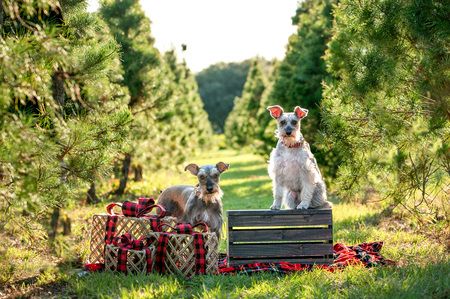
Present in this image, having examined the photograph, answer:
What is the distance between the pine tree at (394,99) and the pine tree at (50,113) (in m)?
3.59

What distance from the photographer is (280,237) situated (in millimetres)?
4930

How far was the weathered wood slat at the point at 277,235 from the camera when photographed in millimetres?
4895

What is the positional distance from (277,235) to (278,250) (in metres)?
0.22

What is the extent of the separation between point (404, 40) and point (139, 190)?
10359mm

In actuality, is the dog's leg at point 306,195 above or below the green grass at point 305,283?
above

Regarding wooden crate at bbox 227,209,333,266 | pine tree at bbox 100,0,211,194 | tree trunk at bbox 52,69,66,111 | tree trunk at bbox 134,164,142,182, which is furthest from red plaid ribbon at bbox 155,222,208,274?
tree trunk at bbox 134,164,142,182

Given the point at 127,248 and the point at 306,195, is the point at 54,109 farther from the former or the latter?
the point at 306,195

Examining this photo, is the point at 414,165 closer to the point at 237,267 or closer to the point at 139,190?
the point at 237,267

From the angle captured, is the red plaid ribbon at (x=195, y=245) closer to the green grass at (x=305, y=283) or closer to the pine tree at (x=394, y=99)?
the green grass at (x=305, y=283)

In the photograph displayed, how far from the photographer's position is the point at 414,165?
5770mm

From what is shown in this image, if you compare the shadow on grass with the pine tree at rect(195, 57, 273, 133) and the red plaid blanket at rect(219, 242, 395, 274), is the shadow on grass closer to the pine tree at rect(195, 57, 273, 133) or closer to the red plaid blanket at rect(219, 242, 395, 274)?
the red plaid blanket at rect(219, 242, 395, 274)

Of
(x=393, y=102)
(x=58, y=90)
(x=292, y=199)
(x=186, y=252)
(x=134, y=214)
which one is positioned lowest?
(x=186, y=252)

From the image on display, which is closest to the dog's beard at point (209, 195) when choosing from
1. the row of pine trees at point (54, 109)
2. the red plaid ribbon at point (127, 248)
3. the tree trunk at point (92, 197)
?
the red plaid ribbon at point (127, 248)

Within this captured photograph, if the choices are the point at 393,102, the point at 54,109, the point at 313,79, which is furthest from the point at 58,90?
the point at 313,79
